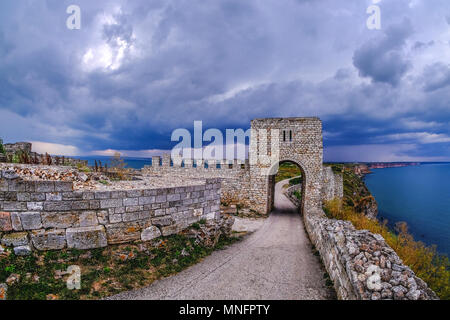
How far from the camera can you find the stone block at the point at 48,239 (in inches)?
192

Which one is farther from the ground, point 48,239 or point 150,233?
point 48,239

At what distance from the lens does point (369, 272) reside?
3.63m

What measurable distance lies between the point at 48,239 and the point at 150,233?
2444 mm

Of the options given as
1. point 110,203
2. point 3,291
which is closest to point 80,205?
point 110,203

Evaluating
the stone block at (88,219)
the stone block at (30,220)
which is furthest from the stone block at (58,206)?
the stone block at (88,219)

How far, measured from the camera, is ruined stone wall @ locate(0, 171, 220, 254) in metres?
4.80

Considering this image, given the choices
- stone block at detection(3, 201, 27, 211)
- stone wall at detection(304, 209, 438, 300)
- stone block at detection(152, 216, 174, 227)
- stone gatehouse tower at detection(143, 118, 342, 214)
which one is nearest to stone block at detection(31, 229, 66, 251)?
stone block at detection(3, 201, 27, 211)

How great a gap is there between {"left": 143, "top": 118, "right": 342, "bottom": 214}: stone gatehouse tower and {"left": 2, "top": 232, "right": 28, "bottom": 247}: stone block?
1083 cm

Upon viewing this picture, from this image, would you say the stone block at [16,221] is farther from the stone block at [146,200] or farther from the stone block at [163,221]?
the stone block at [163,221]

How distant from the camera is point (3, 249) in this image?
180 inches

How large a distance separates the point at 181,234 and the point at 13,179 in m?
4.75

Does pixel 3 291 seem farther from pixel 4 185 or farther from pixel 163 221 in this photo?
pixel 163 221
